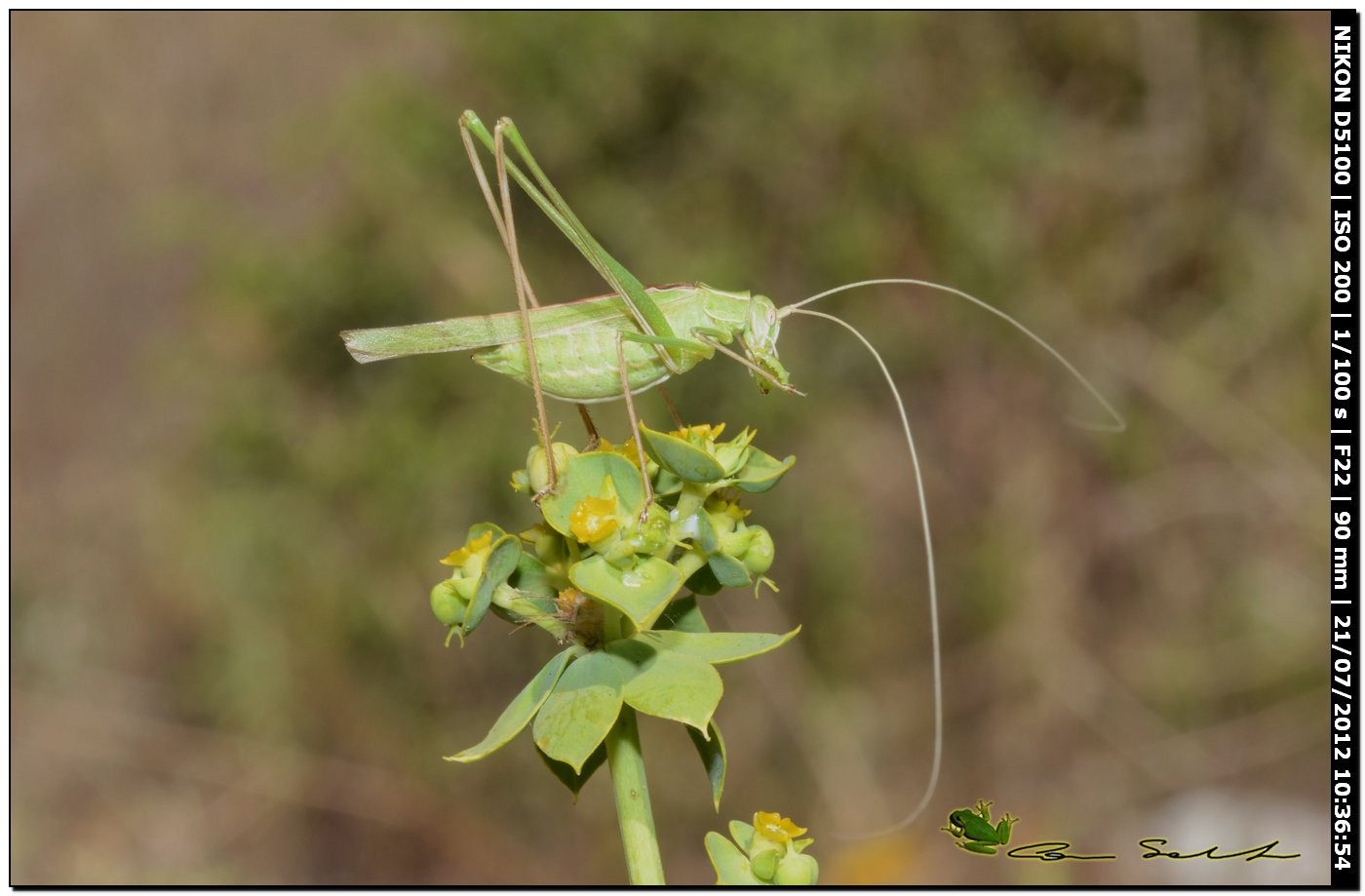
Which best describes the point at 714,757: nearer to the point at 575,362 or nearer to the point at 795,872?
the point at 795,872

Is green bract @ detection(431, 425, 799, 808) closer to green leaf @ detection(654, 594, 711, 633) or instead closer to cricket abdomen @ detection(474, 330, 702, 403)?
green leaf @ detection(654, 594, 711, 633)

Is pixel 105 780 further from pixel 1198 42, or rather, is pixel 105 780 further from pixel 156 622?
pixel 1198 42

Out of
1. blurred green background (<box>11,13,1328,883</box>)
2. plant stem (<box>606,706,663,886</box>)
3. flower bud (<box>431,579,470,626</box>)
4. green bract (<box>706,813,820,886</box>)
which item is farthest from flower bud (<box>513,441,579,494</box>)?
blurred green background (<box>11,13,1328,883</box>)

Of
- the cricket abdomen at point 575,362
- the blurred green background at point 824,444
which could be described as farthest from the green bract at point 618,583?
the blurred green background at point 824,444

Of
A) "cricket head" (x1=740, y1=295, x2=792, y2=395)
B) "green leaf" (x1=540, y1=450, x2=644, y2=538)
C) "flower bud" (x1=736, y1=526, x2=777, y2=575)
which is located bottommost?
"flower bud" (x1=736, y1=526, x2=777, y2=575)

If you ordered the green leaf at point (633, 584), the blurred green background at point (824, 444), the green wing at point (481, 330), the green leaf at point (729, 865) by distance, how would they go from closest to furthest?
the green leaf at point (633, 584), the green leaf at point (729, 865), the green wing at point (481, 330), the blurred green background at point (824, 444)

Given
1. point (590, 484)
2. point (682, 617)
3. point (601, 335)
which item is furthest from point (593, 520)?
point (601, 335)

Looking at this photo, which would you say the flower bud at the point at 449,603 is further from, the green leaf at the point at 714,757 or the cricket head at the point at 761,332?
the cricket head at the point at 761,332
